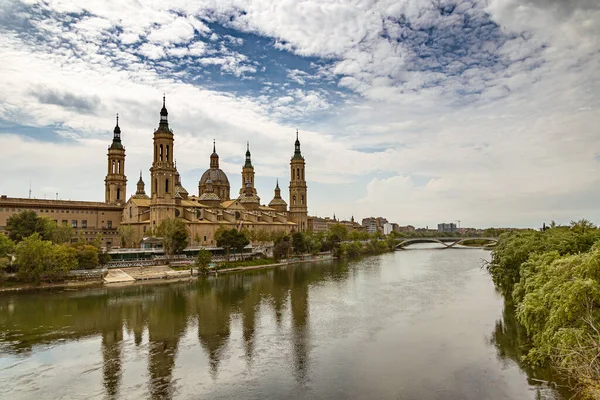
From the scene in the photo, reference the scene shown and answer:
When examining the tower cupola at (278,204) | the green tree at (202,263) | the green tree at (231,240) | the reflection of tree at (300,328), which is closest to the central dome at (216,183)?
the tower cupola at (278,204)

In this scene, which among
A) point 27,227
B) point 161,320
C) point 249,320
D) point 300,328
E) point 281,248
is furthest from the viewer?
point 281,248

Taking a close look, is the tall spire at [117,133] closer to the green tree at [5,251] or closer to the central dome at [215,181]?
the central dome at [215,181]

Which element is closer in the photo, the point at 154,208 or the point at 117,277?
the point at 117,277

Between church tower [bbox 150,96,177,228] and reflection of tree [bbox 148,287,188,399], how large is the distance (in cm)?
2162

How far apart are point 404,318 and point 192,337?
13.4 metres

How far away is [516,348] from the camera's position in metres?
20.4

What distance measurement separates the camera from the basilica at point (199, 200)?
58.7 m

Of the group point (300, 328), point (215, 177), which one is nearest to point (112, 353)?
point (300, 328)

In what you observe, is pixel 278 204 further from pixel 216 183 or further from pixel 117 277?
pixel 117 277

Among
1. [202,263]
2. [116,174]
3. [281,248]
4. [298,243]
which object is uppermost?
[116,174]

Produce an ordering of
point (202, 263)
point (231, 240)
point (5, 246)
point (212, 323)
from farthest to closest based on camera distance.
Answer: point (231, 240), point (202, 263), point (5, 246), point (212, 323)

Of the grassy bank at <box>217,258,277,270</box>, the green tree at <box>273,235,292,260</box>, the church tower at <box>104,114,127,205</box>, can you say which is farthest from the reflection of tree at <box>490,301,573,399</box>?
the church tower at <box>104,114,127,205</box>

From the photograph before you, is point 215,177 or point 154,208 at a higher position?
point 215,177

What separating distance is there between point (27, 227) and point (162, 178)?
56.2 feet
